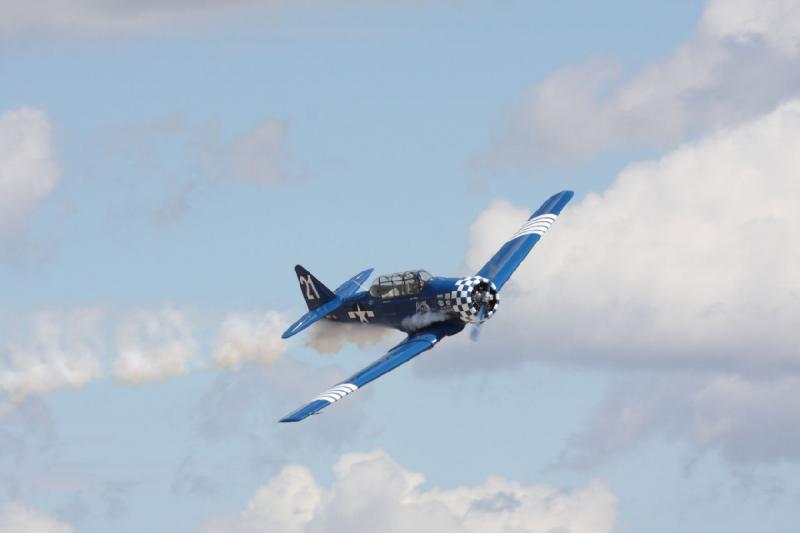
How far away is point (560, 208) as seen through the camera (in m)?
85.4

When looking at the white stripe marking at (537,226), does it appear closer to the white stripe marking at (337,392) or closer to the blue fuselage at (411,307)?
the blue fuselage at (411,307)

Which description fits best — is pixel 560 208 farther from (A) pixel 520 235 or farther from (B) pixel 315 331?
(B) pixel 315 331

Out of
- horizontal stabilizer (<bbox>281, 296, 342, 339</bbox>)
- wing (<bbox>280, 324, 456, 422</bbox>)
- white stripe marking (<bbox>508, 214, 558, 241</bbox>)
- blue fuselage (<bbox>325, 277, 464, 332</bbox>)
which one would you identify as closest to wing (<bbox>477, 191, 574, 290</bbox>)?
white stripe marking (<bbox>508, 214, 558, 241</bbox>)

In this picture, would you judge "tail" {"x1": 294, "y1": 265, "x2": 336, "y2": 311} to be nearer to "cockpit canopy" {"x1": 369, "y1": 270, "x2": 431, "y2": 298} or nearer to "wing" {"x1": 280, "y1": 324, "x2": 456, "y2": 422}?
"cockpit canopy" {"x1": 369, "y1": 270, "x2": 431, "y2": 298}

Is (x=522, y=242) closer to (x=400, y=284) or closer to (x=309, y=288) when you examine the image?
(x=400, y=284)

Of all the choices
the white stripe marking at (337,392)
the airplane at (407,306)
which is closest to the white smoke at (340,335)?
the airplane at (407,306)

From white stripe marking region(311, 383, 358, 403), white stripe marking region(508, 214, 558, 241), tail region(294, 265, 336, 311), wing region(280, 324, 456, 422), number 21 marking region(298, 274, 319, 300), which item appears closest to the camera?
wing region(280, 324, 456, 422)

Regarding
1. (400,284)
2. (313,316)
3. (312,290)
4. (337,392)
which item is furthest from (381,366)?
(312,290)

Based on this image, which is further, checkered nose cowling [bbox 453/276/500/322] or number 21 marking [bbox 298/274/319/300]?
number 21 marking [bbox 298/274/319/300]

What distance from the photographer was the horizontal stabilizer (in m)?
72.4

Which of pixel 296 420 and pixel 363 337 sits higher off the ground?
pixel 363 337

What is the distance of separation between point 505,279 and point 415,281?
5581 mm

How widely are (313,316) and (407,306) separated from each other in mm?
4746

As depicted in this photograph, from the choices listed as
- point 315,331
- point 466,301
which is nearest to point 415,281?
point 466,301
